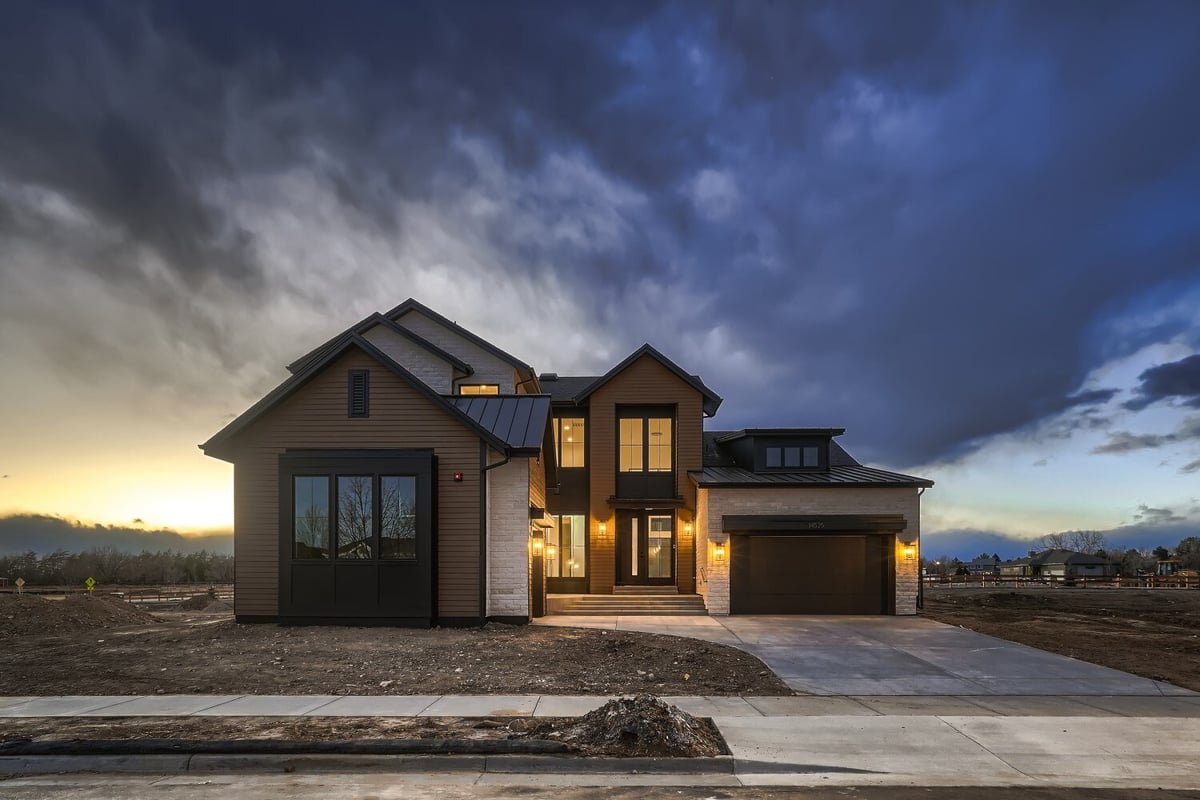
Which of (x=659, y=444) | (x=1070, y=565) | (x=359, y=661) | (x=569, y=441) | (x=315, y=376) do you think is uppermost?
(x=315, y=376)

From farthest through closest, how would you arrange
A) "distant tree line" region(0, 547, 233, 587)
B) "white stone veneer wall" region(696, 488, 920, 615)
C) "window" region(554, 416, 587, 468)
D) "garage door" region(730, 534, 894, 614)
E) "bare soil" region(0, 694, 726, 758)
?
"distant tree line" region(0, 547, 233, 587)
"window" region(554, 416, 587, 468)
"garage door" region(730, 534, 894, 614)
"white stone veneer wall" region(696, 488, 920, 615)
"bare soil" region(0, 694, 726, 758)

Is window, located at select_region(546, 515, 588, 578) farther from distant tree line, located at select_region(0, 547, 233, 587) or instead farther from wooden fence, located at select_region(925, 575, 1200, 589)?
distant tree line, located at select_region(0, 547, 233, 587)

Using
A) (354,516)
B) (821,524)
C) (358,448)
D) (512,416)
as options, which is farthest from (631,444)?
(354,516)

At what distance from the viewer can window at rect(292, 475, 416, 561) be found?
53.1ft

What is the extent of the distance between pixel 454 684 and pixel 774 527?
12758 millimetres

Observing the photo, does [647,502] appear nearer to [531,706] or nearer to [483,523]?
[483,523]

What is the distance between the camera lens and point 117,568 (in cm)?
8294

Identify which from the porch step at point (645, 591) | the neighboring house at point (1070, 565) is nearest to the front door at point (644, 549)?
the porch step at point (645, 591)

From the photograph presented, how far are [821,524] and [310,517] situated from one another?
14094 millimetres

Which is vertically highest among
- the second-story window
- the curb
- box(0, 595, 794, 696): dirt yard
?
the second-story window

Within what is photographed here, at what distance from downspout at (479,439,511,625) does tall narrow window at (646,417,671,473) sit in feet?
28.8

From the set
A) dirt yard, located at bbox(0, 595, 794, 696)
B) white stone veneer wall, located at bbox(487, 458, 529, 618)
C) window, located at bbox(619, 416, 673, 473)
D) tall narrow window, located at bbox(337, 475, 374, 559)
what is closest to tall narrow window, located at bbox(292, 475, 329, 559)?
tall narrow window, located at bbox(337, 475, 374, 559)

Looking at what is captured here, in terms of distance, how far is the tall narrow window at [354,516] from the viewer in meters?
16.2

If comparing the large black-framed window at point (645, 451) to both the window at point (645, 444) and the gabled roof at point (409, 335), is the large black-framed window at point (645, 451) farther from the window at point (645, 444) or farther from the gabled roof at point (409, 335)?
the gabled roof at point (409, 335)
